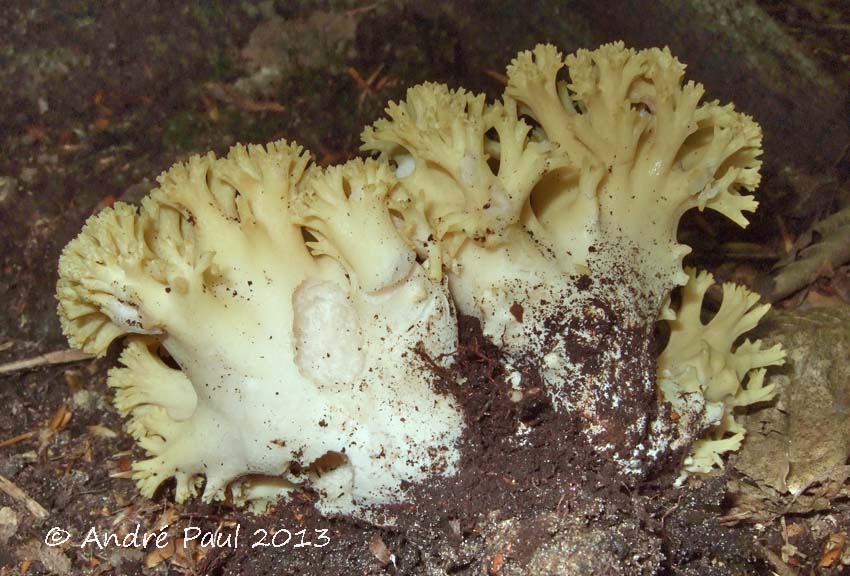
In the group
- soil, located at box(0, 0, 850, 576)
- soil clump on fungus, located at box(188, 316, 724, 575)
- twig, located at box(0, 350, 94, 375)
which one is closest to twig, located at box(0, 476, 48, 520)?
soil, located at box(0, 0, 850, 576)

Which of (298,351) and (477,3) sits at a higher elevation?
(477,3)

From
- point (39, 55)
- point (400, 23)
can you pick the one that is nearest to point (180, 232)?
point (39, 55)

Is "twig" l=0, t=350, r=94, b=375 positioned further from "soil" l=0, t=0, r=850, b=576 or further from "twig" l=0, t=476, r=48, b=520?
"twig" l=0, t=476, r=48, b=520

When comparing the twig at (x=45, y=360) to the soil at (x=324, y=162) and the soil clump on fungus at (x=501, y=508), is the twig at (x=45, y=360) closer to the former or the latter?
the soil at (x=324, y=162)

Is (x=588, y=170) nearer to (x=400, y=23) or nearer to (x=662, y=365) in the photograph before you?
(x=662, y=365)

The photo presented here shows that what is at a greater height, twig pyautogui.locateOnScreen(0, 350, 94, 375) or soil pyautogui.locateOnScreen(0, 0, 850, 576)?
soil pyautogui.locateOnScreen(0, 0, 850, 576)

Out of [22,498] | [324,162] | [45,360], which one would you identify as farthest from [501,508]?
[45,360]
